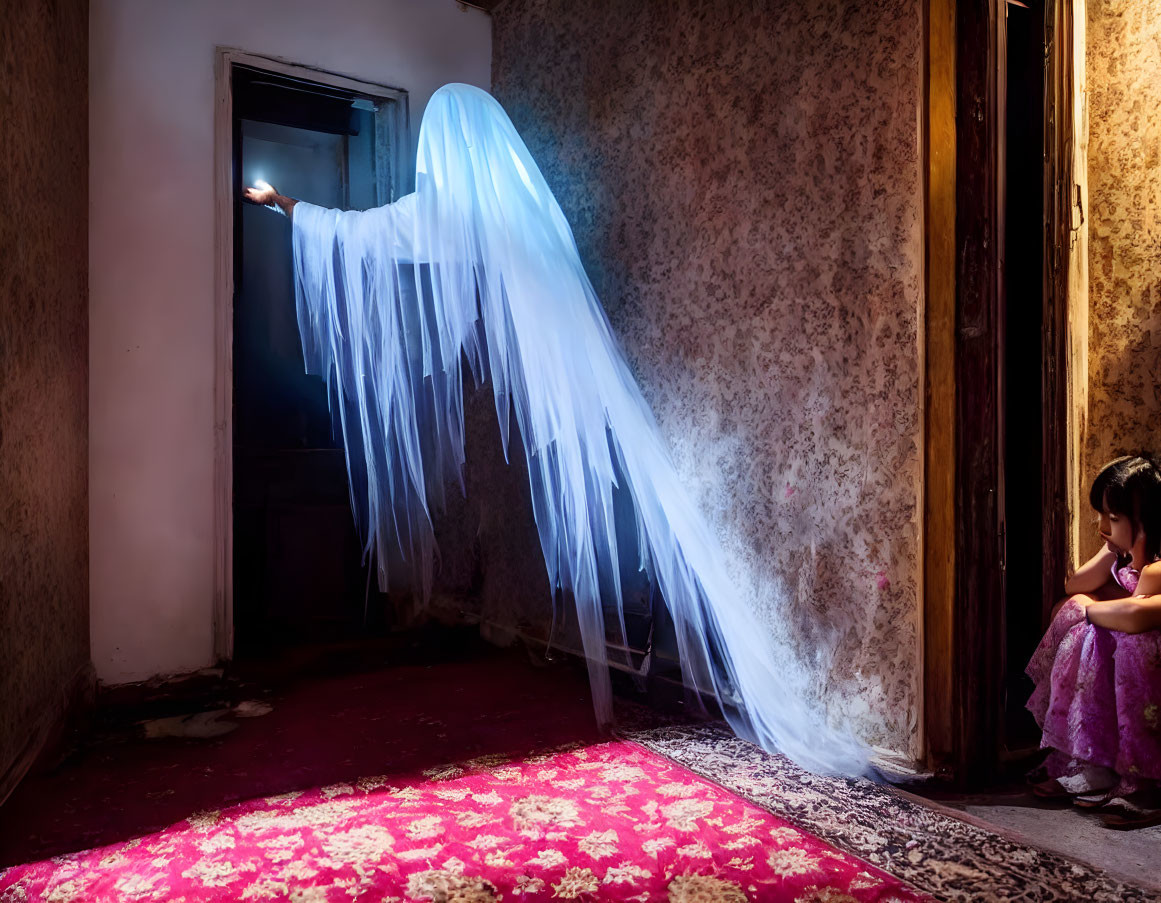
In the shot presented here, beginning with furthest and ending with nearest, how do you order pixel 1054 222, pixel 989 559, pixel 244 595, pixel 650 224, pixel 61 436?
pixel 244 595
pixel 650 224
pixel 61 436
pixel 1054 222
pixel 989 559

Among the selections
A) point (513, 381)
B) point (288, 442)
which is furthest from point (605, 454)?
point (288, 442)

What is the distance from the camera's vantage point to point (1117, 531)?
76.4 inches

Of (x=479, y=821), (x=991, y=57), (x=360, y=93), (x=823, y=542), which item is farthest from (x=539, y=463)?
(x=360, y=93)

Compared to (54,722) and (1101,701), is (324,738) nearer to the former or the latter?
(54,722)

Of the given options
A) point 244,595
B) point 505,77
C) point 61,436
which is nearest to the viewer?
point 61,436

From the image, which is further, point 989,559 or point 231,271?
point 231,271

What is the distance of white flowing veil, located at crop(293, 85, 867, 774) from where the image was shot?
2268 mm

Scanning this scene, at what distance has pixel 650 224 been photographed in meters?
2.73

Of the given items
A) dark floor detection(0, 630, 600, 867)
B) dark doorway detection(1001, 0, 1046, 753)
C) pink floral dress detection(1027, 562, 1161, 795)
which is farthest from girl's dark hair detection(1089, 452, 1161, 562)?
dark floor detection(0, 630, 600, 867)

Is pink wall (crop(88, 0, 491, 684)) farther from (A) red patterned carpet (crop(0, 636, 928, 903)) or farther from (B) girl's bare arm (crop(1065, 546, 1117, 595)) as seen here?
(B) girl's bare arm (crop(1065, 546, 1117, 595))

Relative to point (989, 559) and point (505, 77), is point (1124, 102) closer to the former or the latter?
point (989, 559)

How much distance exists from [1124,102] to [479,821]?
8.32 feet

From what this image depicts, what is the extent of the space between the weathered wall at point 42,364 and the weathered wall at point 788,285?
170 cm

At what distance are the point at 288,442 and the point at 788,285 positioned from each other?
2159 mm
